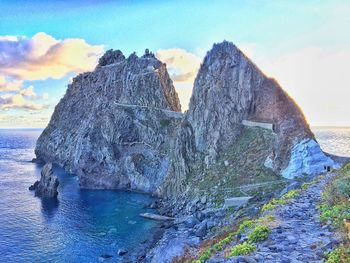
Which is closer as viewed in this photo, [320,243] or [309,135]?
[320,243]

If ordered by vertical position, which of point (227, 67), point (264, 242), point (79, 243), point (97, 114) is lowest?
point (79, 243)

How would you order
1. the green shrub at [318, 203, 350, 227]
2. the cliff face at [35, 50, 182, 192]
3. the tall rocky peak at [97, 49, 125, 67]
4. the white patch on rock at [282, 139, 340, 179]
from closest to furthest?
1. the green shrub at [318, 203, 350, 227]
2. the white patch on rock at [282, 139, 340, 179]
3. the cliff face at [35, 50, 182, 192]
4. the tall rocky peak at [97, 49, 125, 67]

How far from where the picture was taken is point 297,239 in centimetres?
1681

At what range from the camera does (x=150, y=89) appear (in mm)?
135250

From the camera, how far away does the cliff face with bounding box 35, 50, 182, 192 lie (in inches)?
4695

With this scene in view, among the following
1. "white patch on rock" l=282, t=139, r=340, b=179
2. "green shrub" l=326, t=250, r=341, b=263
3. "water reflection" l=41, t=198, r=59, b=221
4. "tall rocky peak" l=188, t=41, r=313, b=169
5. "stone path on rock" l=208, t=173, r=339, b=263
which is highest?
"tall rocky peak" l=188, t=41, r=313, b=169

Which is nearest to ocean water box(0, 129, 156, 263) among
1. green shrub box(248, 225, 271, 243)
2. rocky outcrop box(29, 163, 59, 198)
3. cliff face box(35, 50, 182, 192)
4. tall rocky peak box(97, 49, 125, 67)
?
rocky outcrop box(29, 163, 59, 198)

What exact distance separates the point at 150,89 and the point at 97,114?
27.9 m

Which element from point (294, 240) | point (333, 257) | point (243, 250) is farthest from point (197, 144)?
point (333, 257)

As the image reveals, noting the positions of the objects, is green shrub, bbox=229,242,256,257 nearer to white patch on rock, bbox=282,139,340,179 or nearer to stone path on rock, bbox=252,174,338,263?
stone path on rock, bbox=252,174,338,263

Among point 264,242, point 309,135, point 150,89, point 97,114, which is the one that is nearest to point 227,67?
point 309,135

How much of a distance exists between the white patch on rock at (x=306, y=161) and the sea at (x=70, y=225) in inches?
1135

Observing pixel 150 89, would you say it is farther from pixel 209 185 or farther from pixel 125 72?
pixel 209 185

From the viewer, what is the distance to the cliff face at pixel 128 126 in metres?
119
